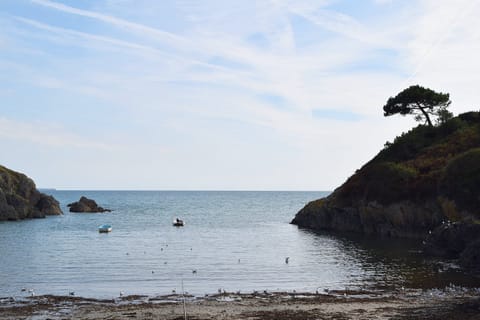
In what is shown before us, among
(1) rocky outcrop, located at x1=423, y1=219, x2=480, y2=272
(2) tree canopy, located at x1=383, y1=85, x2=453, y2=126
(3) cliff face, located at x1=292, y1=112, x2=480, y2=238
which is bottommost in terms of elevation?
(1) rocky outcrop, located at x1=423, y1=219, x2=480, y2=272

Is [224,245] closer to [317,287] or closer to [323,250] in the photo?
[323,250]

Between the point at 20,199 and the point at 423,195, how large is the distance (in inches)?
3514

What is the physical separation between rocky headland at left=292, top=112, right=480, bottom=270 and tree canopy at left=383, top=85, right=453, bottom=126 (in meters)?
3.16

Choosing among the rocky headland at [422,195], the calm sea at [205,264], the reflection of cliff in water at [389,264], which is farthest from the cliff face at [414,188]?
the calm sea at [205,264]

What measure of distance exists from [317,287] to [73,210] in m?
122

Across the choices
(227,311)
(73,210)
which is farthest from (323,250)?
(73,210)

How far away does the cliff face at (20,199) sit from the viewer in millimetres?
109875


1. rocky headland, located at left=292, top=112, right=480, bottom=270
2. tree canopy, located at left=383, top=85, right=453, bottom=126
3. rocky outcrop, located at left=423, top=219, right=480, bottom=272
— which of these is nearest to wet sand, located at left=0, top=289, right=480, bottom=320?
rocky outcrop, located at left=423, top=219, right=480, bottom=272

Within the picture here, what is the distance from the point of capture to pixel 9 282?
132ft

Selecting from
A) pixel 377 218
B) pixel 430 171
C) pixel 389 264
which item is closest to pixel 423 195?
pixel 430 171

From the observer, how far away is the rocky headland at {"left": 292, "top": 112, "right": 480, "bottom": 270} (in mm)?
51812

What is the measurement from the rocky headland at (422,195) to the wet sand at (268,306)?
13358mm

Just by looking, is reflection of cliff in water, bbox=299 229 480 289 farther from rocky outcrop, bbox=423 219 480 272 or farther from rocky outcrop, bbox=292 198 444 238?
rocky outcrop, bbox=292 198 444 238

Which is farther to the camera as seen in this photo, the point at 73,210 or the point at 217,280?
the point at 73,210
